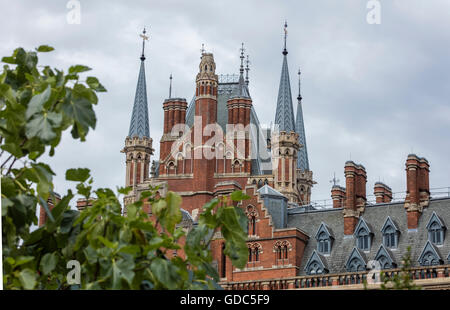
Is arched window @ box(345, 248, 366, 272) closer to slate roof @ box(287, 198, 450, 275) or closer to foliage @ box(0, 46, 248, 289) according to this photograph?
slate roof @ box(287, 198, 450, 275)

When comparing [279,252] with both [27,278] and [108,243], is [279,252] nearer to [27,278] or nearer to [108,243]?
[108,243]

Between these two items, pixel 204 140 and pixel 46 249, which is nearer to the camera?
pixel 46 249

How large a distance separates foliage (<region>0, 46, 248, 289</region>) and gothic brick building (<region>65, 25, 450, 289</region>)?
34316 millimetres

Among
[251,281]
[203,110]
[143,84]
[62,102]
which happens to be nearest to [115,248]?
[62,102]

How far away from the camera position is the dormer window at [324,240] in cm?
5834

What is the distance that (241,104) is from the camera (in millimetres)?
77000

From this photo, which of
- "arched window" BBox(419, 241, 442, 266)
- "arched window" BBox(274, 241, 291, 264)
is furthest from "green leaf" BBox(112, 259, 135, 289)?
"arched window" BBox(274, 241, 291, 264)

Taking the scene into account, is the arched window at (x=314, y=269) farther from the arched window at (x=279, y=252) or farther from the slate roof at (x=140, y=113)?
the slate roof at (x=140, y=113)

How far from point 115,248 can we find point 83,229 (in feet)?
3.91

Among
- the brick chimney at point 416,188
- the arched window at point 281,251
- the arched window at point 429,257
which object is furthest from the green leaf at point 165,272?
the arched window at point 281,251

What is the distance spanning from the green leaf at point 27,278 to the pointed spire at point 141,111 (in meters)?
70.2

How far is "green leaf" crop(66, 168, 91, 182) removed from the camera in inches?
562

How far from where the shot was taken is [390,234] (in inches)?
2231
